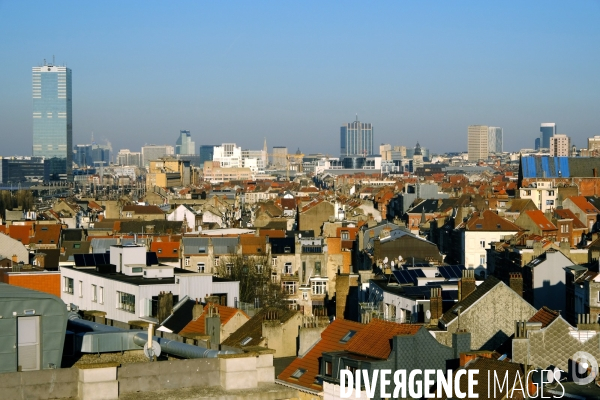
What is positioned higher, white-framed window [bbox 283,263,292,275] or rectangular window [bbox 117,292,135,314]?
rectangular window [bbox 117,292,135,314]

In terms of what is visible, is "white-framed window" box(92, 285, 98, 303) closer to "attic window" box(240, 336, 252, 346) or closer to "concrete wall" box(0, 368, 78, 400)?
"attic window" box(240, 336, 252, 346)

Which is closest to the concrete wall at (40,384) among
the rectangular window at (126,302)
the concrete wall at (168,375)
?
the concrete wall at (168,375)

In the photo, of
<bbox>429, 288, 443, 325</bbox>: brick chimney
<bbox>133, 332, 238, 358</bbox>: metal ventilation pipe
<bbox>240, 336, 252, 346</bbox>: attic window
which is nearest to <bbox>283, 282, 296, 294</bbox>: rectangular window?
<bbox>429, 288, 443, 325</bbox>: brick chimney

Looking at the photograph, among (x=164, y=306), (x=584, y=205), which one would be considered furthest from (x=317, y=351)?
(x=584, y=205)

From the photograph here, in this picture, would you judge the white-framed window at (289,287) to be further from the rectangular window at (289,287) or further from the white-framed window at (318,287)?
the white-framed window at (318,287)

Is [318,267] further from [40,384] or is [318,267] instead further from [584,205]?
[40,384]
